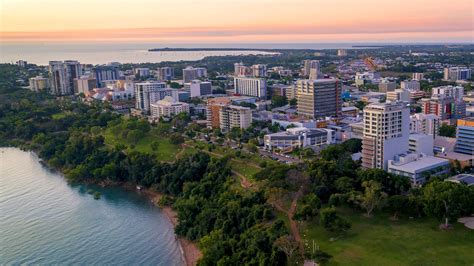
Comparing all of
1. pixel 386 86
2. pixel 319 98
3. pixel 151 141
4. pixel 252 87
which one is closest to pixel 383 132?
pixel 151 141

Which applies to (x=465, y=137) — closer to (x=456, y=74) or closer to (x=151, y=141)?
(x=151, y=141)

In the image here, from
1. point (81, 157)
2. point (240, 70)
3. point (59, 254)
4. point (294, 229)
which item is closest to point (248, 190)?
point (294, 229)

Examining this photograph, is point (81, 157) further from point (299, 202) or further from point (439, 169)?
point (439, 169)

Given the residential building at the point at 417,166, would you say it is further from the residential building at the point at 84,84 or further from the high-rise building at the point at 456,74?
the residential building at the point at 84,84

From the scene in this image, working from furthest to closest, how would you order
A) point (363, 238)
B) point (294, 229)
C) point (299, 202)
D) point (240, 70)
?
point (240, 70) < point (299, 202) < point (294, 229) < point (363, 238)

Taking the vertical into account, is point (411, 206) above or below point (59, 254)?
above

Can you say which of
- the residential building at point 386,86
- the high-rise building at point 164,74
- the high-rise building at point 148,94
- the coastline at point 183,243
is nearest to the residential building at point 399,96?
the residential building at point 386,86

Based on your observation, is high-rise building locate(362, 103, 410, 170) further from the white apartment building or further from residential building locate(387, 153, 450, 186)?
the white apartment building
